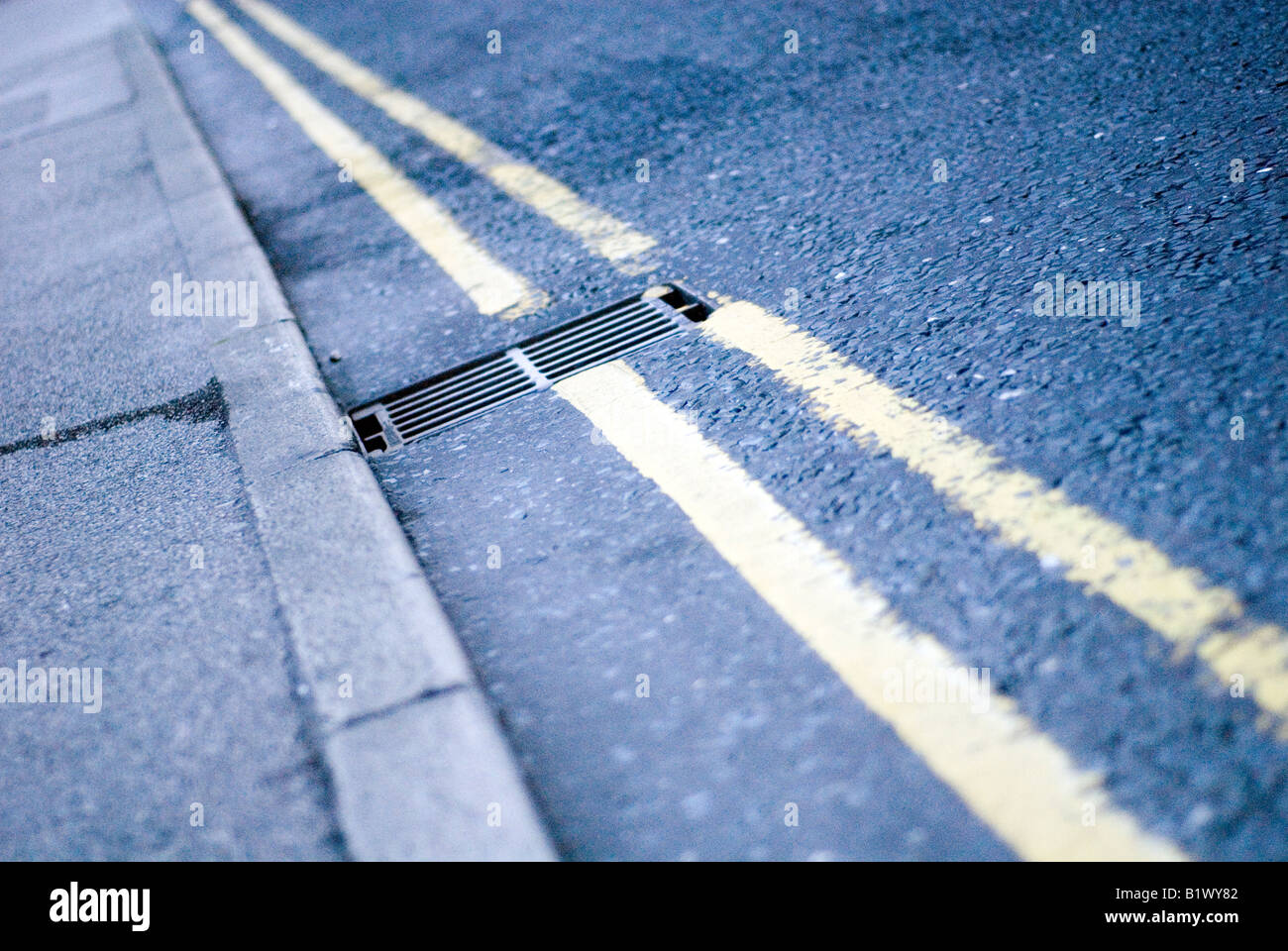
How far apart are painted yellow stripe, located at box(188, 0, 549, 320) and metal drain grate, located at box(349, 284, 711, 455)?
277mm

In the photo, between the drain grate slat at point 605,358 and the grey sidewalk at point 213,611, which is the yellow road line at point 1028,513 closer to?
the drain grate slat at point 605,358

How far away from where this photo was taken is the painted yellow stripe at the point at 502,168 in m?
3.70

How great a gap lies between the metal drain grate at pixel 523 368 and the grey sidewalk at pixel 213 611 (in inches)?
8.0

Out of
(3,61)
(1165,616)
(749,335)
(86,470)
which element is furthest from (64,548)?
(3,61)

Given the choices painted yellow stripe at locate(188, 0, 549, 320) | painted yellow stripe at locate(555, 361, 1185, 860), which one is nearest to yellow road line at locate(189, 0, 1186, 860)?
painted yellow stripe at locate(555, 361, 1185, 860)

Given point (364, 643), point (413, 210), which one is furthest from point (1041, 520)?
point (413, 210)

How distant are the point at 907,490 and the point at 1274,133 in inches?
72.5

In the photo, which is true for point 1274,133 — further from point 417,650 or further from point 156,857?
point 156,857

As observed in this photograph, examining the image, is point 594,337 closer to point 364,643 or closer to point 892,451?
point 892,451

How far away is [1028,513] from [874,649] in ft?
1.46

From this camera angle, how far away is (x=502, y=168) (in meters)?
4.62

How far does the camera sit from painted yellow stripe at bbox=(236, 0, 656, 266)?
370 cm

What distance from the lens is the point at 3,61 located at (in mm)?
10055
